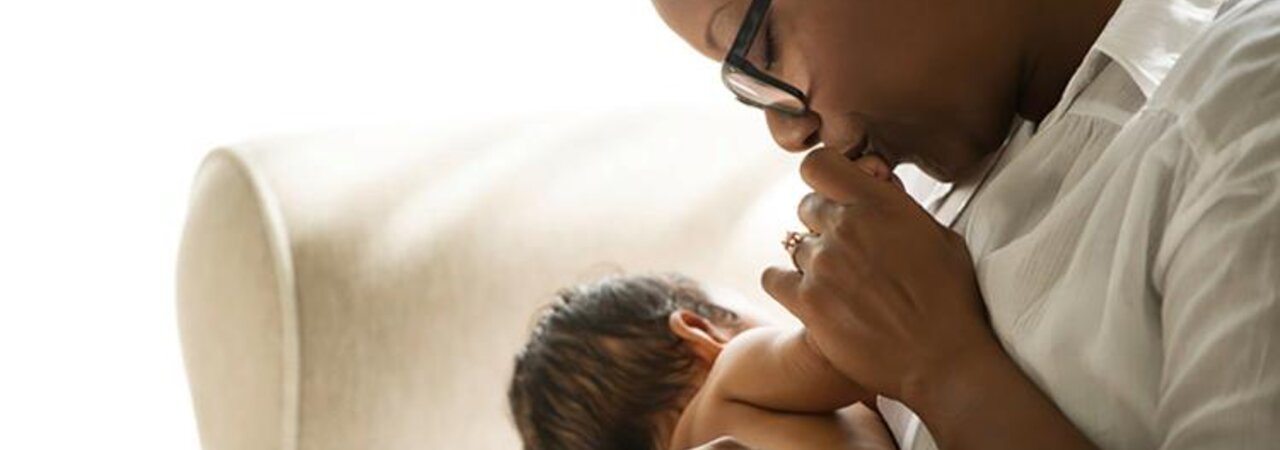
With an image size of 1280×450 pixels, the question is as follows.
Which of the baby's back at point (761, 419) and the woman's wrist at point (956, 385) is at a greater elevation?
the woman's wrist at point (956, 385)

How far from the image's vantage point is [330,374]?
212 centimetres

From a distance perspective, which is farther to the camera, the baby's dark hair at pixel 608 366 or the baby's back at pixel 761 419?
the baby's dark hair at pixel 608 366

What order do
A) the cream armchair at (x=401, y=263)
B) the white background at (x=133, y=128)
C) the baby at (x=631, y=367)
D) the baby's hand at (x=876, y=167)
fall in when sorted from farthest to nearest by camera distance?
the white background at (x=133, y=128)
the cream armchair at (x=401, y=263)
the baby at (x=631, y=367)
the baby's hand at (x=876, y=167)

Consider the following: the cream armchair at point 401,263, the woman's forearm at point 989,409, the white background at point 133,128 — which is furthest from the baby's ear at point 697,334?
the white background at point 133,128

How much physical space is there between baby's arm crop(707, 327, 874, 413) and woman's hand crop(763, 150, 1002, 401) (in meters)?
0.18

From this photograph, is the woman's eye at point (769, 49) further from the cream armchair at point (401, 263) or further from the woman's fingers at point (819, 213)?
the cream armchair at point (401, 263)

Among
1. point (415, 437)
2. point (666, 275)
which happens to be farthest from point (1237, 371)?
point (415, 437)

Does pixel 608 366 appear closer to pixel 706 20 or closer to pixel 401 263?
pixel 401 263

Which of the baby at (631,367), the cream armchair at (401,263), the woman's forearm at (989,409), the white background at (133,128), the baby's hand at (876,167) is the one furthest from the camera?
the white background at (133,128)

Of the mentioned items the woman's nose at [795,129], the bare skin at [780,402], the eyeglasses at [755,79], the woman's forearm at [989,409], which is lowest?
the bare skin at [780,402]

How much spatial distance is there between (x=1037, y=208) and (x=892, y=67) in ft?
0.53

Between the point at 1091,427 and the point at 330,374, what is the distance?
3.48 ft

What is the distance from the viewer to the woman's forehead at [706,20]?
4.91 ft

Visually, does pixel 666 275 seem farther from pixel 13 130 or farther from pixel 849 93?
pixel 13 130
